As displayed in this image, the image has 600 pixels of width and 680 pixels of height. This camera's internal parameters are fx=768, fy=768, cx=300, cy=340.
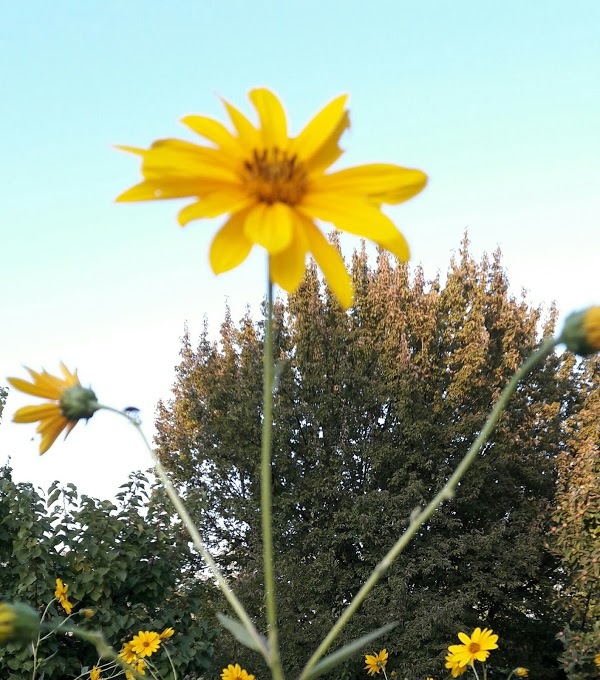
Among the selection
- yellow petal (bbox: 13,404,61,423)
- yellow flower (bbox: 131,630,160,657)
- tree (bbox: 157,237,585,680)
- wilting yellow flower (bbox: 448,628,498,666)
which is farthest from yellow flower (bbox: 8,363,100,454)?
tree (bbox: 157,237,585,680)

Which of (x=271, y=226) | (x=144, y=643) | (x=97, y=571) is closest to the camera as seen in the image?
(x=271, y=226)

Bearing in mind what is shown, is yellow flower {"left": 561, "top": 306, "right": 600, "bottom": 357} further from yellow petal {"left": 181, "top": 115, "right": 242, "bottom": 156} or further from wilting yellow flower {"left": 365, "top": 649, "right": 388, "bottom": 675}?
wilting yellow flower {"left": 365, "top": 649, "right": 388, "bottom": 675}

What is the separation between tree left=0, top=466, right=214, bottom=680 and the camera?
4605 mm

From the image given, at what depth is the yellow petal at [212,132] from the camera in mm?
624

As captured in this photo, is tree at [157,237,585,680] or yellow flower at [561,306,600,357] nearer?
yellow flower at [561,306,600,357]

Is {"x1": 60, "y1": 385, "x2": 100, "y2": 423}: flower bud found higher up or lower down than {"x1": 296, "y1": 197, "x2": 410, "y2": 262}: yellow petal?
lower down

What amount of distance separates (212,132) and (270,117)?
0.17ft

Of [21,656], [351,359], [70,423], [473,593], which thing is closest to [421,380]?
[351,359]

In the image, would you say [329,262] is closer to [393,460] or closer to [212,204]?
[212,204]

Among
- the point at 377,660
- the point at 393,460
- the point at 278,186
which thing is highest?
the point at 393,460

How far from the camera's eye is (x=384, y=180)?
2.11 ft

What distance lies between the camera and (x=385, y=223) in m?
0.61

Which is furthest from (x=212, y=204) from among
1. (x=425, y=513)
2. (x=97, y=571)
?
(x=97, y=571)

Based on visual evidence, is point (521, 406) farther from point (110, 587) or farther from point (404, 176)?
point (404, 176)
